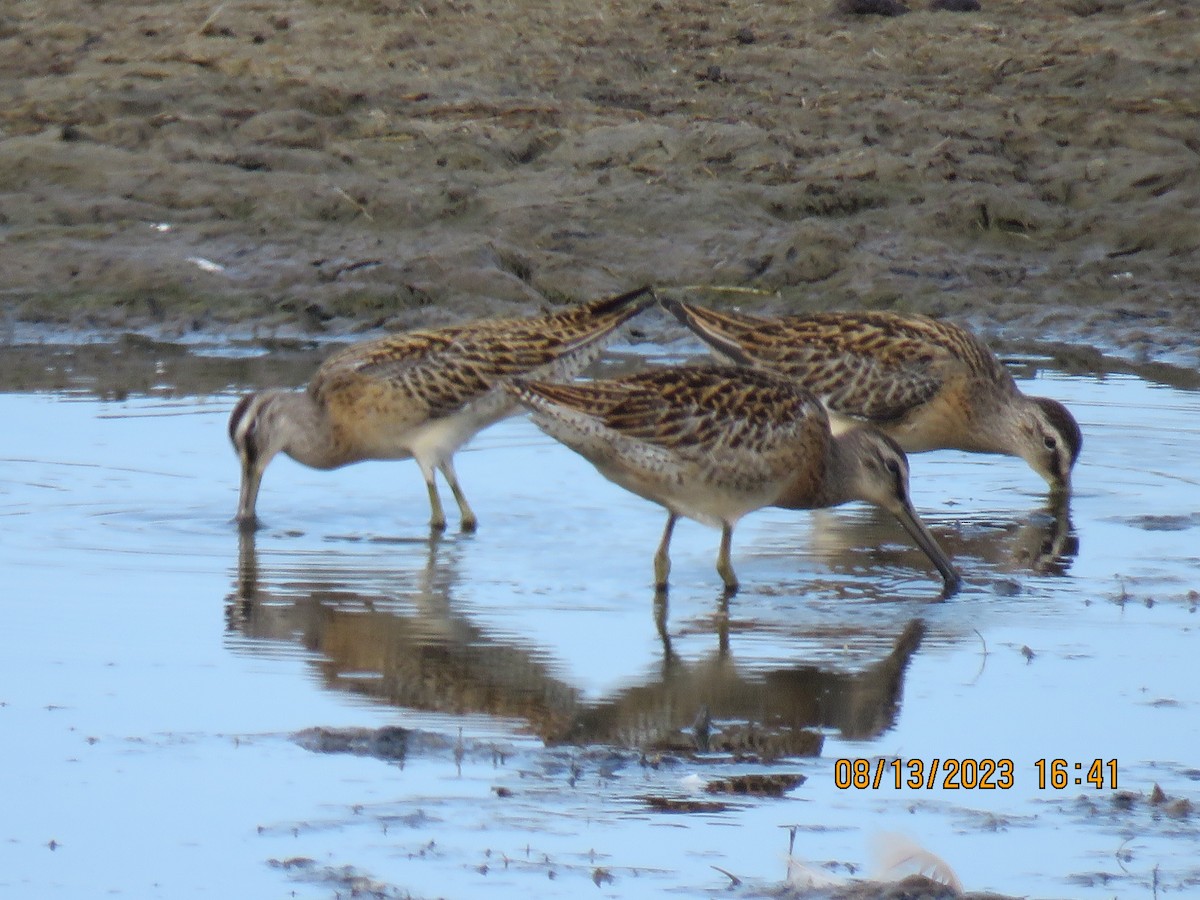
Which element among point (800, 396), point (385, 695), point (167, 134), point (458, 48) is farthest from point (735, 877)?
point (458, 48)

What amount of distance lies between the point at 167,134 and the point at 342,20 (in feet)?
6.50

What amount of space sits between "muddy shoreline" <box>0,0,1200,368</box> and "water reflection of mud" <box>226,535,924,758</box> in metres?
4.80

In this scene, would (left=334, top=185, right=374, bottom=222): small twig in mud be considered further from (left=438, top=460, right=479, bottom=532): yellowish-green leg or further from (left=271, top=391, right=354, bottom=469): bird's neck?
(left=438, top=460, right=479, bottom=532): yellowish-green leg

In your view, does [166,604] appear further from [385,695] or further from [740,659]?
[740,659]

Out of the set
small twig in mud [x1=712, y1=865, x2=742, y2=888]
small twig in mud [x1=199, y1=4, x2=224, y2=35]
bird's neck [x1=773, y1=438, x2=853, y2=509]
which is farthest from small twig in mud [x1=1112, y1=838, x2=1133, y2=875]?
small twig in mud [x1=199, y1=4, x2=224, y2=35]

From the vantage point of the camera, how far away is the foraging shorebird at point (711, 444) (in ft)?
21.5

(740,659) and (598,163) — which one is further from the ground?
(598,163)

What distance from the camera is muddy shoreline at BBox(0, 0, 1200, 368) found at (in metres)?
11.2

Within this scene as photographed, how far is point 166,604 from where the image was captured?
628cm

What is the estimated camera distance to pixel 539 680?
217 inches

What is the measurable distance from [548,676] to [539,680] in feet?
0.14

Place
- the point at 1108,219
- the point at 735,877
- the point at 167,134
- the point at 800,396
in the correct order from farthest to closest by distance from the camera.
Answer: the point at 167,134 < the point at 1108,219 < the point at 800,396 < the point at 735,877
